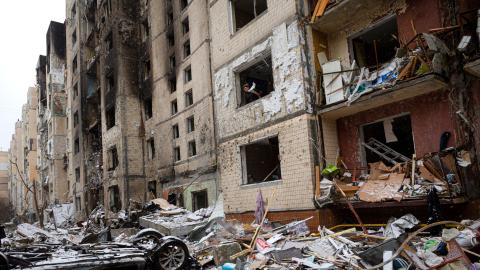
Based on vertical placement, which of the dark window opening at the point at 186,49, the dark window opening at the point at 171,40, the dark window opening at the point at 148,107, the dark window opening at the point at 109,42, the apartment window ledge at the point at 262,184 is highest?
the dark window opening at the point at 109,42

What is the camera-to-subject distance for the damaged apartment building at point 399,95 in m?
8.98

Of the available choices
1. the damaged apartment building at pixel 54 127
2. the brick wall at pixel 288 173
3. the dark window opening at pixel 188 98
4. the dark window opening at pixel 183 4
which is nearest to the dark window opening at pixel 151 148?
the dark window opening at pixel 188 98

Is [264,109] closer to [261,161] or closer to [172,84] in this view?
[261,161]

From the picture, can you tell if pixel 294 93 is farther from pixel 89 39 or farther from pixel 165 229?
pixel 89 39

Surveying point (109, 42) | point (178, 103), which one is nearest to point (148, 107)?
point (178, 103)

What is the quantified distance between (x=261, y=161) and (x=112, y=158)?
15.0 meters

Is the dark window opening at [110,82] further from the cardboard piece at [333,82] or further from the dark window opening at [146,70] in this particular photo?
the cardboard piece at [333,82]

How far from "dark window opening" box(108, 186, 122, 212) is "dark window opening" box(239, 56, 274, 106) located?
44.0 ft

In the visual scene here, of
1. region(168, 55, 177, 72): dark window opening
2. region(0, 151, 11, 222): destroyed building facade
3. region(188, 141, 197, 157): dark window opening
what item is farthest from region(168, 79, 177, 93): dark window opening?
region(0, 151, 11, 222): destroyed building facade

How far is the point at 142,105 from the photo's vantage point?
82.7ft

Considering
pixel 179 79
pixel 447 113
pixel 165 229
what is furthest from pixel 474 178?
pixel 179 79

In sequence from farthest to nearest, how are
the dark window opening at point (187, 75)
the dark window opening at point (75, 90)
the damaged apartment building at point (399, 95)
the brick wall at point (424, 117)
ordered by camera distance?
the dark window opening at point (75, 90) < the dark window opening at point (187, 75) < the brick wall at point (424, 117) < the damaged apartment building at point (399, 95)

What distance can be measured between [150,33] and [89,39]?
10.4 meters

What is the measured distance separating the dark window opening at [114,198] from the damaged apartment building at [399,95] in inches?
707
